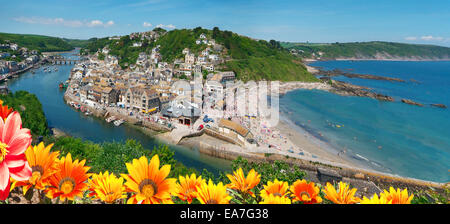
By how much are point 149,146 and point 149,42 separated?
86356mm

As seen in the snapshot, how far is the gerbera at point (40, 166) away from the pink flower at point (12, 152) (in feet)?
1.31

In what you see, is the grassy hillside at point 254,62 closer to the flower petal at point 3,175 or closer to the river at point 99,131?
the river at point 99,131

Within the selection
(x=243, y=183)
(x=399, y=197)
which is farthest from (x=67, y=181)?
(x=399, y=197)

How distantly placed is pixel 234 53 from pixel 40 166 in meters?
85.1

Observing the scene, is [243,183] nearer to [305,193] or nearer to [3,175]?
[305,193]

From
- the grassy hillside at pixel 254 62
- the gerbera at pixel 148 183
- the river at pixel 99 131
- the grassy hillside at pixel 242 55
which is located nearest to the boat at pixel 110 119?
the river at pixel 99 131

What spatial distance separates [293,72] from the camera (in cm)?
8044

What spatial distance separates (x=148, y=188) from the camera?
60.4 inches

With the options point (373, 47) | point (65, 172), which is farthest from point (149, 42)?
point (373, 47)

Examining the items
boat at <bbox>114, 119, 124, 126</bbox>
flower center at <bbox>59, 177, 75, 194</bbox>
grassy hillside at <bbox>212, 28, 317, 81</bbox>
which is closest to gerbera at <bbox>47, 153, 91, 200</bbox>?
flower center at <bbox>59, 177, 75, 194</bbox>

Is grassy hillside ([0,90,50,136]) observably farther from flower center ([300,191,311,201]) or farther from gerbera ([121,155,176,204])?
flower center ([300,191,311,201])

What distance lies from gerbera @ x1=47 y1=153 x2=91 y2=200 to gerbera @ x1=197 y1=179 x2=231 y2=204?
0.89 m

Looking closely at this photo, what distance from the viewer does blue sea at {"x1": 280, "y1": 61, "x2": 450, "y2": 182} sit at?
83.0ft
